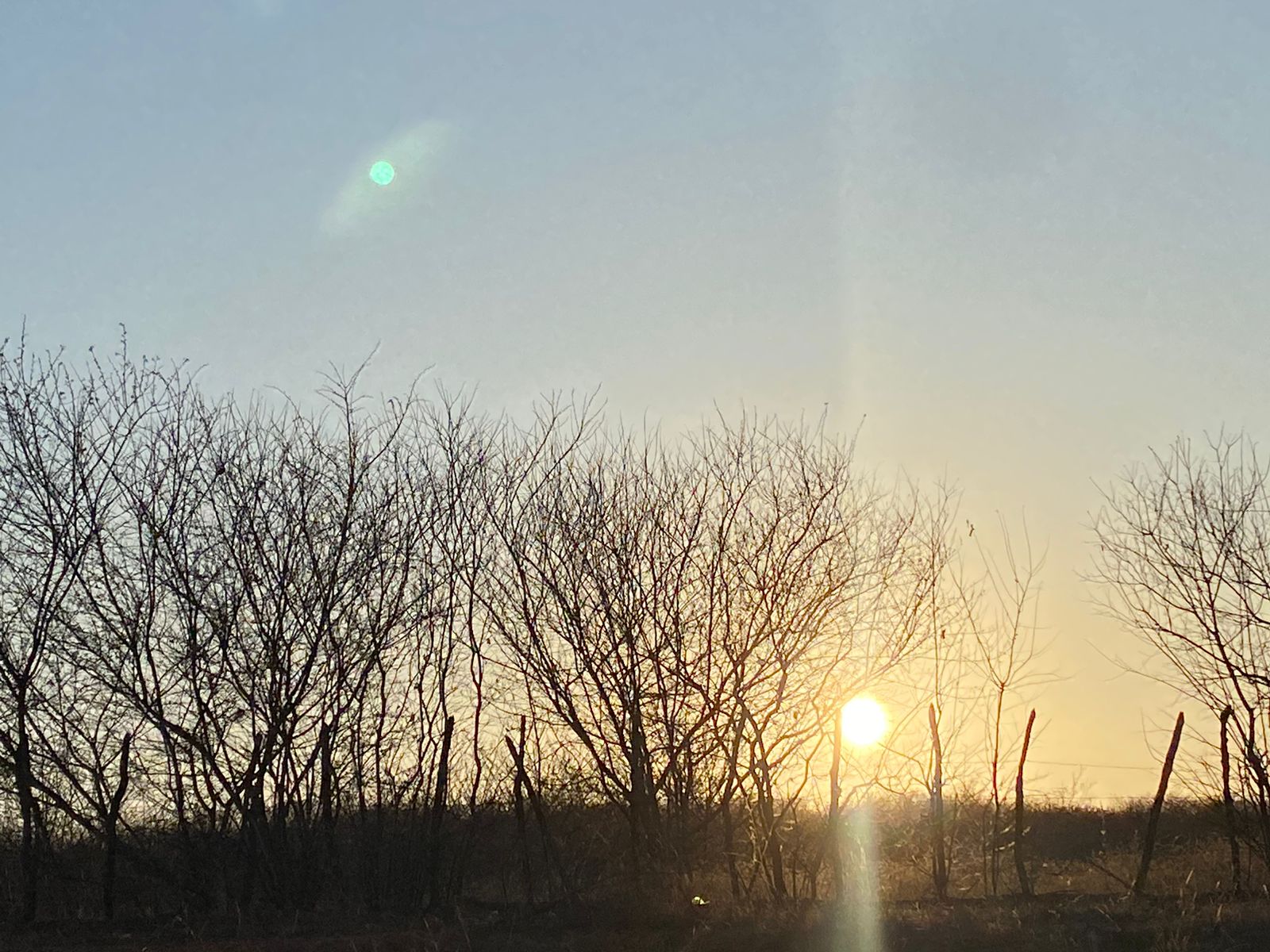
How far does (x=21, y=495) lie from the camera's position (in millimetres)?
→ 14062

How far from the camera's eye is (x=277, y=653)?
14.0m

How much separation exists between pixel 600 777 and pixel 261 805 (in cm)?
390

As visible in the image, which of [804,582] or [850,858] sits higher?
[804,582]

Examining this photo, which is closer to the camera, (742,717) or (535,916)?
(535,916)

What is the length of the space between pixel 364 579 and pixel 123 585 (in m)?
2.73

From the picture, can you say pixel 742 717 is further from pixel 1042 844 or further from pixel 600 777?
pixel 1042 844

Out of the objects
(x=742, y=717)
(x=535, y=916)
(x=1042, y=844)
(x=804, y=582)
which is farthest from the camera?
(x=1042, y=844)

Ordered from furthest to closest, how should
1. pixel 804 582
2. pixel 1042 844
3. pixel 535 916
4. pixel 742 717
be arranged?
pixel 1042 844 → pixel 804 582 → pixel 742 717 → pixel 535 916

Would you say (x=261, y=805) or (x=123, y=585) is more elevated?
(x=123, y=585)

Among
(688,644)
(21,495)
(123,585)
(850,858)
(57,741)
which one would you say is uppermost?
(21,495)

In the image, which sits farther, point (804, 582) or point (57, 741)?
point (804, 582)

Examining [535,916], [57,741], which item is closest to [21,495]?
[57,741]

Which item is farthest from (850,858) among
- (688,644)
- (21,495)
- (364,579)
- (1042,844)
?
(1042,844)

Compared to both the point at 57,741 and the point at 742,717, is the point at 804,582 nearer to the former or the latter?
the point at 742,717
